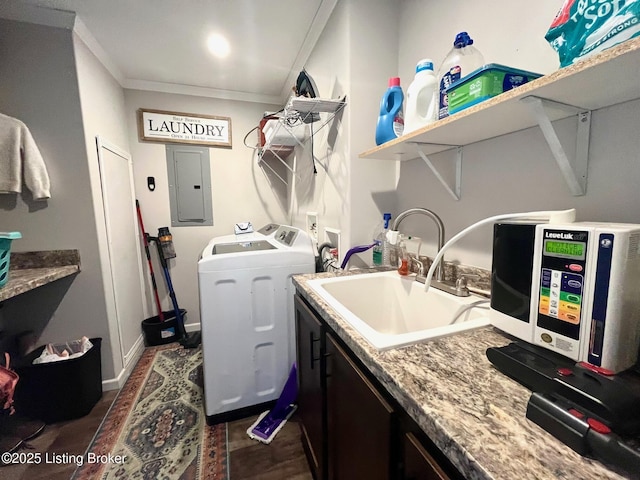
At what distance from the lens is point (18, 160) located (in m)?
1.59

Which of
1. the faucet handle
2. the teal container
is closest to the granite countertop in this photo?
the faucet handle

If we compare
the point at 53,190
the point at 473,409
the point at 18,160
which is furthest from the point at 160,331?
the point at 473,409

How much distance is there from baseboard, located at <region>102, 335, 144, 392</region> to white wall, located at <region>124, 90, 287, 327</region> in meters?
0.45

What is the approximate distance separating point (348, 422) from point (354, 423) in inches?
2.1

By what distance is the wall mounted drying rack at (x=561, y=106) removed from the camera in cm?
51

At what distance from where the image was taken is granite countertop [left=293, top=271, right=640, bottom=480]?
0.35 meters

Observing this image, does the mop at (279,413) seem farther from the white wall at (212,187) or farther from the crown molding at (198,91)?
the crown molding at (198,91)

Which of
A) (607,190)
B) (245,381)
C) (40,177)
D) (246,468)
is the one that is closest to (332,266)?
(245,381)

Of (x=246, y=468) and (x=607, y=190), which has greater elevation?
(x=607, y=190)

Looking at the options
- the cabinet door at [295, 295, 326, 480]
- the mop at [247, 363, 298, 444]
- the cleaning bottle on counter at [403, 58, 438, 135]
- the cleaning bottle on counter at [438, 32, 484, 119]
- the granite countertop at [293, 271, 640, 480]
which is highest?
the cleaning bottle on counter at [438, 32, 484, 119]

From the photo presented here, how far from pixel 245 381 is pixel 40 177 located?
6.03 feet

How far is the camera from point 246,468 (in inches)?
53.1

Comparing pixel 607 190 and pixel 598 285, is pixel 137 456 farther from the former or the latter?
pixel 607 190

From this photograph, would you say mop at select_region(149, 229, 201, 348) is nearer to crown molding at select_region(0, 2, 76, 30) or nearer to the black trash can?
the black trash can
